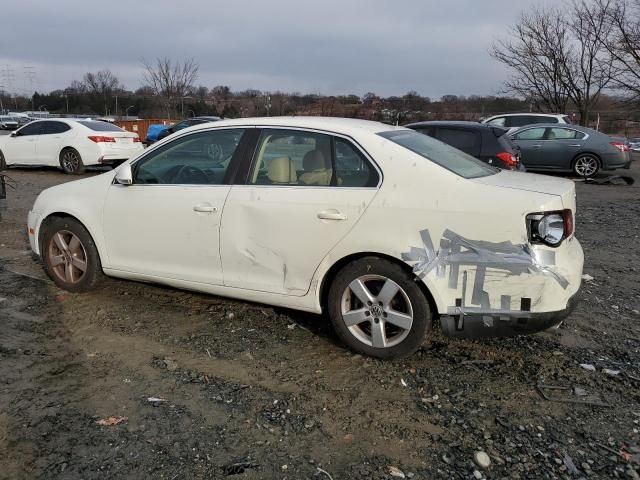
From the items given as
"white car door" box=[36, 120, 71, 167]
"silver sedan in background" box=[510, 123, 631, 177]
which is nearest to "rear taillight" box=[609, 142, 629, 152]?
"silver sedan in background" box=[510, 123, 631, 177]

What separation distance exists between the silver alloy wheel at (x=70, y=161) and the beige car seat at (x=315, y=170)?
443 inches

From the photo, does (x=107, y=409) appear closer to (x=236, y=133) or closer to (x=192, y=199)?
(x=192, y=199)

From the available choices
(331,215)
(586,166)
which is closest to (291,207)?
(331,215)

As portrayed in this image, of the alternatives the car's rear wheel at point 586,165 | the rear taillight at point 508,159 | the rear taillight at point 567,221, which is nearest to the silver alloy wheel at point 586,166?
the car's rear wheel at point 586,165

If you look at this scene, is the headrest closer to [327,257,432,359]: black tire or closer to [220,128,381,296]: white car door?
[220,128,381,296]: white car door

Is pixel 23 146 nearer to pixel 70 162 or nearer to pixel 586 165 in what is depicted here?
pixel 70 162

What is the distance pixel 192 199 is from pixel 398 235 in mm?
1646

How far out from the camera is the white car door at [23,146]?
13547 mm

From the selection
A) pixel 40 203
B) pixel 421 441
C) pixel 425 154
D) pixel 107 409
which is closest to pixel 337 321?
pixel 421 441

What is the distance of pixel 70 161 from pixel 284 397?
39.9 feet

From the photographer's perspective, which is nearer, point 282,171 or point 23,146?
point 282,171

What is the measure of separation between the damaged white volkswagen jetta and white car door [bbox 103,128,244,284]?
11 mm

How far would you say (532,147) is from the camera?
14.2m

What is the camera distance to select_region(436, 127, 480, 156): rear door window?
9.06m
